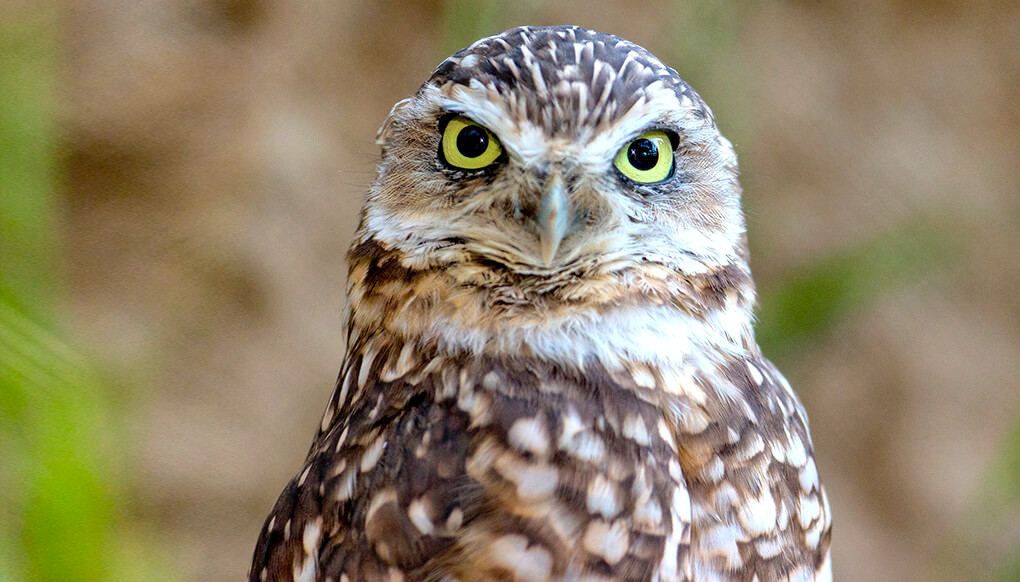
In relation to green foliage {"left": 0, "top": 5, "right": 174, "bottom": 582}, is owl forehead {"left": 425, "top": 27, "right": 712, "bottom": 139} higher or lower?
higher

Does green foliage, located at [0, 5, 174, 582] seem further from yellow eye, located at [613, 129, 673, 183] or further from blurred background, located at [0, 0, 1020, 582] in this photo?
yellow eye, located at [613, 129, 673, 183]

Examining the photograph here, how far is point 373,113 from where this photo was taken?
114 inches

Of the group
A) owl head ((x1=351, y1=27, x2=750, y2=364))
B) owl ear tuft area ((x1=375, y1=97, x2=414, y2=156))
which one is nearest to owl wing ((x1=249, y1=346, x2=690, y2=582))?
owl head ((x1=351, y1=27, x2=750, y2=364))

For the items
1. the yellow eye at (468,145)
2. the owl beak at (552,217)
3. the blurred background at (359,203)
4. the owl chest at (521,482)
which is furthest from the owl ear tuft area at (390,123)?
the blurred background at (359,203)

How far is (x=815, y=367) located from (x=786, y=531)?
2.14 m

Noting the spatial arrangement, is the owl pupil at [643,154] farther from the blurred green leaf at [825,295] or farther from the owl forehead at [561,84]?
the blurred green leaf at [825,295]

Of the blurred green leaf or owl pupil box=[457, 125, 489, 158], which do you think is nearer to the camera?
owl pupil box=[457, 125, 489, 158]

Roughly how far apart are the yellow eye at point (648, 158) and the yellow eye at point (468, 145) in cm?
18

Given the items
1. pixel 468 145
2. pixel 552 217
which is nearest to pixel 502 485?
pixel 552 217

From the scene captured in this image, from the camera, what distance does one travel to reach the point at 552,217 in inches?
42.9

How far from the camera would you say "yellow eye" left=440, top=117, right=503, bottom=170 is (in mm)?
1204

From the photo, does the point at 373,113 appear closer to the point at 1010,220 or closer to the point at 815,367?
the point at 815,367

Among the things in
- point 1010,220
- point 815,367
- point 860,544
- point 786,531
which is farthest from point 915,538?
point 786,531

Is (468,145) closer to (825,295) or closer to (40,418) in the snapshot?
(40,418)
